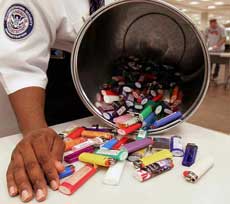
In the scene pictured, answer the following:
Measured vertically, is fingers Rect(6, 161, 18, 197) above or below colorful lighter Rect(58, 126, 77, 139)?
above

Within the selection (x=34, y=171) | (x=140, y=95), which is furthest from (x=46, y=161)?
(x=140, y=95)

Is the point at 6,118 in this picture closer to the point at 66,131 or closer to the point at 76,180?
the point at 66,131

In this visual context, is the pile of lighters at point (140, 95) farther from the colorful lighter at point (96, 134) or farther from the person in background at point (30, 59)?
the person in background at point (30, 59)

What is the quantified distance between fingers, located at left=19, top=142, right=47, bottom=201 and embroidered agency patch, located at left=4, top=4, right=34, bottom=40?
0.57 ft

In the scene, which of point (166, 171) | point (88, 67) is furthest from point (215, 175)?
point (88, 67)

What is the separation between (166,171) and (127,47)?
0.31m

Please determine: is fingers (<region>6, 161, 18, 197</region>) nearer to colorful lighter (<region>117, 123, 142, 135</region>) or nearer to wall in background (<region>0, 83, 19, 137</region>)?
colorful lighter (<region>117, 123, 142, 135</region>)

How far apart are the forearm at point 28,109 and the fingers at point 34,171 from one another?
63mm

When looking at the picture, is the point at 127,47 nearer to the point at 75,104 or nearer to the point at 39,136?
the point at 75,104

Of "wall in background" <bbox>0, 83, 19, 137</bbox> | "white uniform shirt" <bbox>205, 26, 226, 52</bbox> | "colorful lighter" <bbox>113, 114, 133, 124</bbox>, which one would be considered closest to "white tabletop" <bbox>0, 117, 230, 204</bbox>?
"colorful lighter" <bbox>113, 114, 133, 124</bbox>

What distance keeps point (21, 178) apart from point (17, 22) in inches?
9.3

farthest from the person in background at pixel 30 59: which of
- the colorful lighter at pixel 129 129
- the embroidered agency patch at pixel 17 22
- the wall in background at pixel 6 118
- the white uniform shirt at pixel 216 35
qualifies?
the white uniform shirt at pixel 216 35

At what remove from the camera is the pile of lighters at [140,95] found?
47 cm

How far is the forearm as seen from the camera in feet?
1.39
